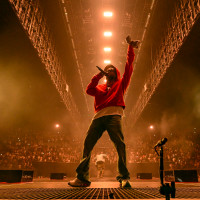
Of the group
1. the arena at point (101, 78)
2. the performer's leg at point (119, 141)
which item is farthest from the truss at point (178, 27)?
the performer's leg at point (119, 141)

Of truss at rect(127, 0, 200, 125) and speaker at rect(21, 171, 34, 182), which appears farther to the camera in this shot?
speaker at rect(21, 171, 34, 182)

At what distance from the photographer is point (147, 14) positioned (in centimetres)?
728

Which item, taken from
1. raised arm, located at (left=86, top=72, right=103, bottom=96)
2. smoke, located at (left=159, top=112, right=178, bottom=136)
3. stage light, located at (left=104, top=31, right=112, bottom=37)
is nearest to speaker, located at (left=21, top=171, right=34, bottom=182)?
raised arm, located at (left=86, top=72, right=103, bottom=96)

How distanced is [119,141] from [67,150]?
16.9 m

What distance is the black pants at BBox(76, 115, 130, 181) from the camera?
258 cm

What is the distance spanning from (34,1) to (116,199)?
261 inches

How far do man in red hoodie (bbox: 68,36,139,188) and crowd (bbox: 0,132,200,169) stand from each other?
12526 millimetres

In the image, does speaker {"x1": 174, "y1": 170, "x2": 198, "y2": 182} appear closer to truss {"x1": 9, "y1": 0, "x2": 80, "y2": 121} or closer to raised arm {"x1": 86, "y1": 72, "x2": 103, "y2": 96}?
raised arm {"x1": 86, "y1": 72, "x2": 103, "y2": 96}

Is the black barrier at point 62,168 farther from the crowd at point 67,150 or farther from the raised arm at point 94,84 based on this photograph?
the raised arm at point 94,84

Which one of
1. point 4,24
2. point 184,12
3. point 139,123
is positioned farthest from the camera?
point 139,123

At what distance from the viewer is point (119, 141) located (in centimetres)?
261

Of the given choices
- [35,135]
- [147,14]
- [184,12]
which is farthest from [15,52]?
[35,135]

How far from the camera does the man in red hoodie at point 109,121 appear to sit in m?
2.60

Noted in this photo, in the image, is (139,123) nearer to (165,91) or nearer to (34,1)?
(165,91)
